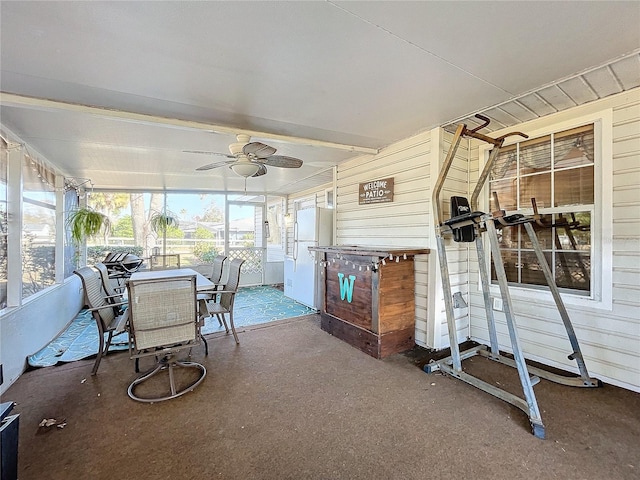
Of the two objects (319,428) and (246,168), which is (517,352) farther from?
(246,168)

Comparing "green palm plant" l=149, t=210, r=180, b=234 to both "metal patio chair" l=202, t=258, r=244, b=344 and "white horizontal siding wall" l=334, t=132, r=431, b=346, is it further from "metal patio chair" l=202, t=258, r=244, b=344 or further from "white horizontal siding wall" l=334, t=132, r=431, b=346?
"white horizontal siding wall" l=334, t=132, r=431, b=346

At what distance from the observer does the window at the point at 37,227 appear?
3.08 metres

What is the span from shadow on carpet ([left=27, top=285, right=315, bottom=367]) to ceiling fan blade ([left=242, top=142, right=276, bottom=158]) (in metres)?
2.47

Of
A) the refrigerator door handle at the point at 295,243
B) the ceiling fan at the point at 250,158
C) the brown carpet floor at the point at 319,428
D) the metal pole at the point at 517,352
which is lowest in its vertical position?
the brown carpet floor at the point at 319,428

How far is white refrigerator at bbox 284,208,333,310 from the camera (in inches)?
191

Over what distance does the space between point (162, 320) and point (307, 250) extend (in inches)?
119

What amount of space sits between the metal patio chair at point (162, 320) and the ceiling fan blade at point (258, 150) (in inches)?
50.8

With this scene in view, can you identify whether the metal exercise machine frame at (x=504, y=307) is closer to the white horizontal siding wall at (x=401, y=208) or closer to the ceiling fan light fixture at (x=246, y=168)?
the white horizontal siding wall at (x=401, y=208)

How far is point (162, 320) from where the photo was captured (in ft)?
7.54

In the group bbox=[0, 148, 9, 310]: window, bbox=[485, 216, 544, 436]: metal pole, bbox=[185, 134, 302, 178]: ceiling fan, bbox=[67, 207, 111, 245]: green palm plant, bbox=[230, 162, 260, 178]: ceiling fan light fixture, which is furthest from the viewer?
bbox=[67, 207, 111, 245]: green palm plant

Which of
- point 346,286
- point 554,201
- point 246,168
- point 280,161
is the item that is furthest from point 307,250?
point 554,201

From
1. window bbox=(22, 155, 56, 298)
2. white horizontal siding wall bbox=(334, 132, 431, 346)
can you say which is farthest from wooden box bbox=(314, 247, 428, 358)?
window bbox=(22, 155, 56, 298)

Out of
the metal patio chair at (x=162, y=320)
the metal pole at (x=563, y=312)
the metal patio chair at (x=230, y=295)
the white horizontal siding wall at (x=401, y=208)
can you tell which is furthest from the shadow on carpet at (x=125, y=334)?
the metal pole at (x=563, y=312)

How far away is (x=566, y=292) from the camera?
2.67 meters
